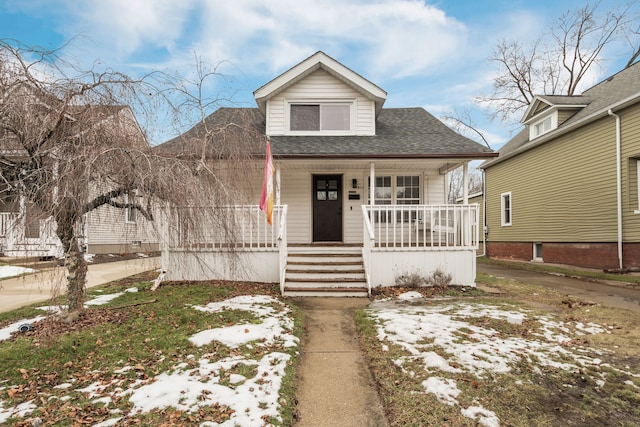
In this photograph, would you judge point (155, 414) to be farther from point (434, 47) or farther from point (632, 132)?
point (434, 47)

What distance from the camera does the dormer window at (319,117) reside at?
34.2ft

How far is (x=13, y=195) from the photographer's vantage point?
3725 mm

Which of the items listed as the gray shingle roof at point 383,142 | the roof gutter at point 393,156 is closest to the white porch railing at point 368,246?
the roof gutter at point 393,156

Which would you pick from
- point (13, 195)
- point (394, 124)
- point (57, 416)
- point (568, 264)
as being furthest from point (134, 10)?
point (568, 264)

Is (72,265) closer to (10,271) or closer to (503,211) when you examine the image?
(10,271)

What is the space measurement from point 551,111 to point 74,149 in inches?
629

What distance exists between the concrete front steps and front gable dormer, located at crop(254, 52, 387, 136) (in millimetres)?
3813

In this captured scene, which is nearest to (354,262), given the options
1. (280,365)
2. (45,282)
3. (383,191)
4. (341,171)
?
(383,191)

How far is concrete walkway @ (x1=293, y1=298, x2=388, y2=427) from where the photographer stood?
9.12ft

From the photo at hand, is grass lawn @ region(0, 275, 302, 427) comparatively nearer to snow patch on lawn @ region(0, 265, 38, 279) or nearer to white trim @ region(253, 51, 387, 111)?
snow patch on lawn @ region(0, 265, 38, 279)

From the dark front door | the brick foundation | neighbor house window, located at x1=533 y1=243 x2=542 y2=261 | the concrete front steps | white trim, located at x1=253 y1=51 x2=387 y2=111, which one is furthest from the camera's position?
neighbor house window, located at x1=533 y1=243 x2=542 y2=261

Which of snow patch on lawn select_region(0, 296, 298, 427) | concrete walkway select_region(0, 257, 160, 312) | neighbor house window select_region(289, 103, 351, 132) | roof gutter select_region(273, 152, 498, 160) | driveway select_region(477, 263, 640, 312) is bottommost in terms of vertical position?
driveway select_region(477, 263, 640, 312)

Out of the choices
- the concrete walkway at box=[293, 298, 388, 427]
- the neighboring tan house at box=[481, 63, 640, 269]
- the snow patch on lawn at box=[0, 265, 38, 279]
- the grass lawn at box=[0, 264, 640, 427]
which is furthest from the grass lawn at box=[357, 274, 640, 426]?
the snow patch on lawn at box=[0, 265, 38, 279]

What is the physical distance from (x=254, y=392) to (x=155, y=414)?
2.56 ft
